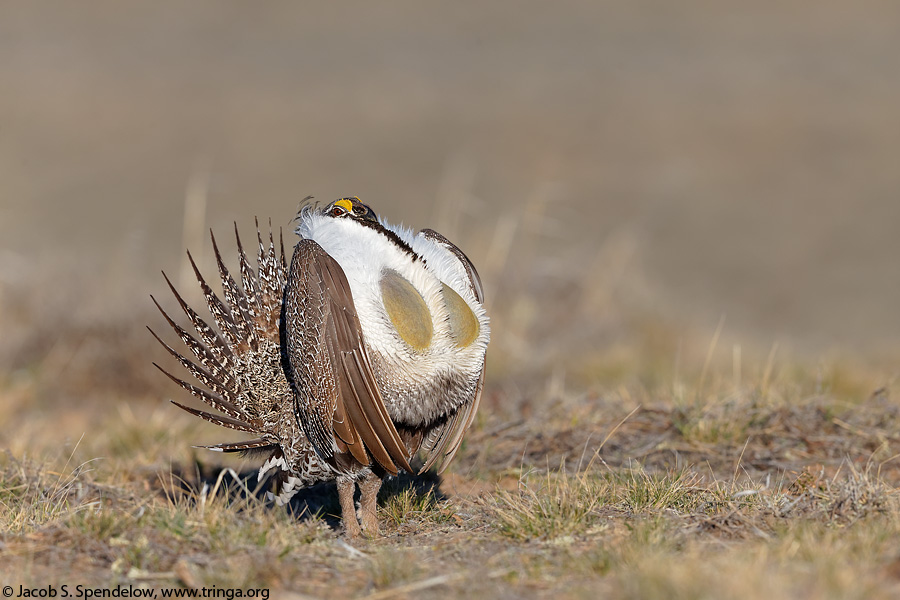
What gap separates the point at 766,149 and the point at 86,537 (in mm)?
19380

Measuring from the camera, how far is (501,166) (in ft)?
62.3

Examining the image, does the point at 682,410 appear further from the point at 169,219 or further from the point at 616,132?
the point at 616,132

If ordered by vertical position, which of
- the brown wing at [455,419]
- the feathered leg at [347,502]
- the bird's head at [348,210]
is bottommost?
the feathered leg at [347,502]

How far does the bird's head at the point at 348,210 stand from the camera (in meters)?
3.70

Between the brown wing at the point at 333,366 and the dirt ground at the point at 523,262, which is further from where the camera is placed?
the brown wing at the point at 333,366

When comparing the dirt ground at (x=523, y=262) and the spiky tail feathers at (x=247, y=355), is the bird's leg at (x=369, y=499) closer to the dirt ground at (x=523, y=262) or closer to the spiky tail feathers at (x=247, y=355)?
the dirt ground at (x=523, y=262)

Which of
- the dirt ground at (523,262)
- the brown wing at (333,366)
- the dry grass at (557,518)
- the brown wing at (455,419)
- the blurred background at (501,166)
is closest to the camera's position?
the dry grass at (557,518)

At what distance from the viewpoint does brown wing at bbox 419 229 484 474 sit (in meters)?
3.88

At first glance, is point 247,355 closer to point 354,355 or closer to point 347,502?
point 347,502

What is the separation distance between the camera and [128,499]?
420cm

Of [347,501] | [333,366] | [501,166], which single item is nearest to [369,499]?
[347,501]

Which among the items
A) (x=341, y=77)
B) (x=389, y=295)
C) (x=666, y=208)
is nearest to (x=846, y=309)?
(x=666, y=208)

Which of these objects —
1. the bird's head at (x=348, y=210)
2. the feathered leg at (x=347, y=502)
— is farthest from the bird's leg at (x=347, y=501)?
the bird's head at (x=348, y=210)

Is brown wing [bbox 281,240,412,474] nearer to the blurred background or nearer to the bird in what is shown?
the bird
